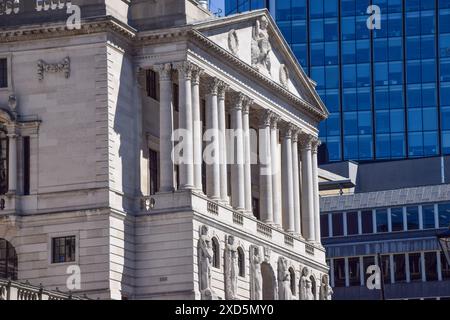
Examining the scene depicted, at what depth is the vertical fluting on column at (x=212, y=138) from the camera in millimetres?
102438

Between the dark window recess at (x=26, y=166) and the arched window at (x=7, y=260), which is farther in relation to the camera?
the dark window recess at (x=26, y=166)

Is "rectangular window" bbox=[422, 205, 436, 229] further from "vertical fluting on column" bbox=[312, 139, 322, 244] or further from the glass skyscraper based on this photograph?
the glass skyscraper

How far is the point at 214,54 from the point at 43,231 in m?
16.2

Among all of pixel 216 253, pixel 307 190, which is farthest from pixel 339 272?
pixel 216 253

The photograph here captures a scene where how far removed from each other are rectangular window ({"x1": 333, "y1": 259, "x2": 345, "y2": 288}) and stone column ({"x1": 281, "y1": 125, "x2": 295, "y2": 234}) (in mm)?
31697

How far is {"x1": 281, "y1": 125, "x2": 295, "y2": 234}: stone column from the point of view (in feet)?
375

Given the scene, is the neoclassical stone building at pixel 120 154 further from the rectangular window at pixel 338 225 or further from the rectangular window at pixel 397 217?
the rectangular window at pixel 338 225

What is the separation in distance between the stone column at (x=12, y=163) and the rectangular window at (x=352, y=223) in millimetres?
54034

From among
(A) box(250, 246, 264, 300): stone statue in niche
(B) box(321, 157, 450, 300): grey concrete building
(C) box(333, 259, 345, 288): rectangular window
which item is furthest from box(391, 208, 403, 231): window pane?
(A) box(250, 246, 264, 300): stone statue in niche

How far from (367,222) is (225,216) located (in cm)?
4448

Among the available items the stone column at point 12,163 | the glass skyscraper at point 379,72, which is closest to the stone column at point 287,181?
the stone column at point 12,163

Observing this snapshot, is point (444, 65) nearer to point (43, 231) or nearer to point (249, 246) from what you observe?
point (249, 246)

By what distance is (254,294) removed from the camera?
10456 centimetres

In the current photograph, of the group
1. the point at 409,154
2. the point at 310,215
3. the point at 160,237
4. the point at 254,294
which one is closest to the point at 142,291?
the point at 160,237
